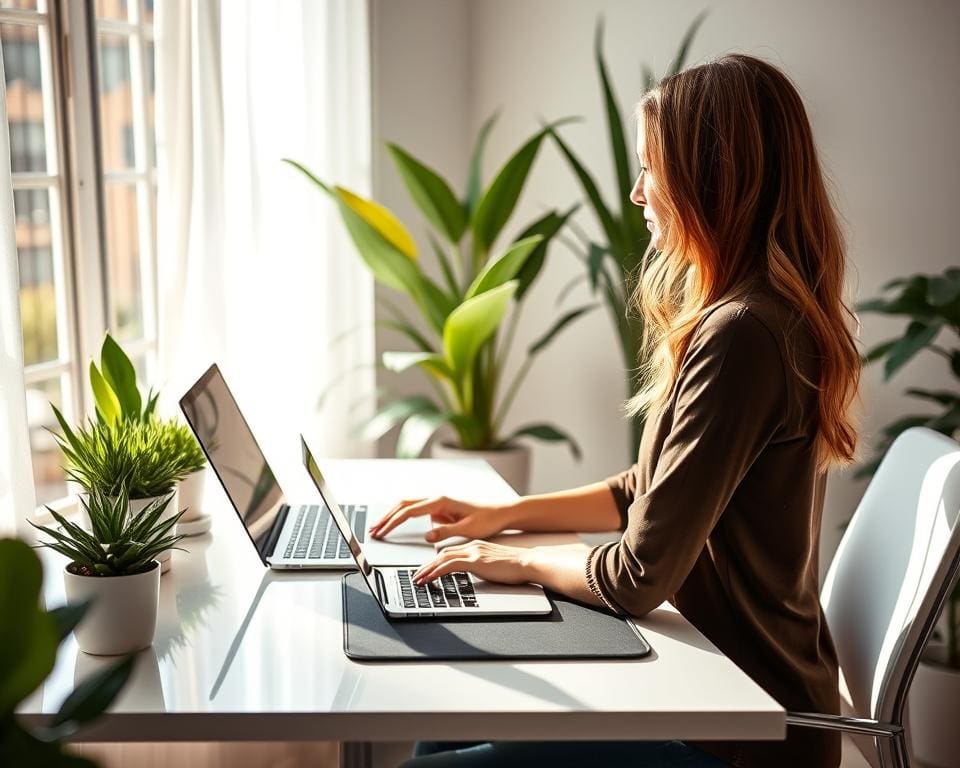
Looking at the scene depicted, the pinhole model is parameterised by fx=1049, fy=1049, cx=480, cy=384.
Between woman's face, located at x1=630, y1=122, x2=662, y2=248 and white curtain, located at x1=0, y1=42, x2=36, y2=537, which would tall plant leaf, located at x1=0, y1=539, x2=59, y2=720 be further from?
white curtain, located at x1=0, y1=42, x2=36, y2=537

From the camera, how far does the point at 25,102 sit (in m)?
2.04

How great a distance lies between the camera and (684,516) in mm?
1230

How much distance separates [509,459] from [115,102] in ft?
4.78

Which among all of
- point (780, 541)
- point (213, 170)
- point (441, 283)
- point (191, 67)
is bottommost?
point (780, 541)

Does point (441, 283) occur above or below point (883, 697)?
above

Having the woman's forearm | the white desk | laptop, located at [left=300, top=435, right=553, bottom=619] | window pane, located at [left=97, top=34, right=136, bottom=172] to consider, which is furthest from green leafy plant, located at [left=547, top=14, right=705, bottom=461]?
the white desk

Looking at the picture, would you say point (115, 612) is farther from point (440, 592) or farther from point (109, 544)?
point (440, 592)

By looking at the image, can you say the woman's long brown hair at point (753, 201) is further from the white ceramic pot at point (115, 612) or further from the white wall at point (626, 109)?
the white wall at point (626, 109)

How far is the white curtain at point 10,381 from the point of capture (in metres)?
1.65

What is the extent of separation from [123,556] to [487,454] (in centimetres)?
196

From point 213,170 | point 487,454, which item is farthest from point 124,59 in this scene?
point 487,454

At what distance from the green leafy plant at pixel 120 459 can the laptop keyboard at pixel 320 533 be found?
8.0 inches

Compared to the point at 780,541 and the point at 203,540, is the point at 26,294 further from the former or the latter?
the point at 780,541

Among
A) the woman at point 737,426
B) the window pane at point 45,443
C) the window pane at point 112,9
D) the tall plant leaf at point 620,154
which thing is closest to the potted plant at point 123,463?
the woman at point 737,426
